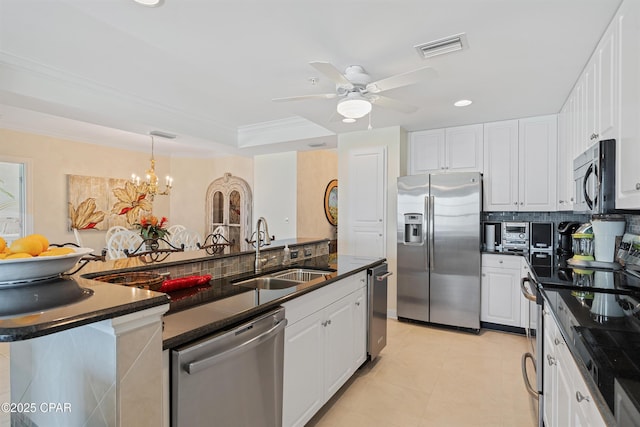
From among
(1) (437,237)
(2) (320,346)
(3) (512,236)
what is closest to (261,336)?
(2) (320,346)

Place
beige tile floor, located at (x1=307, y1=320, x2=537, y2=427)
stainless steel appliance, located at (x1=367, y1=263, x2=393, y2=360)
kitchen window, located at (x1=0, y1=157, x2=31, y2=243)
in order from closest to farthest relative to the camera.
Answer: beige tile floor, located at (x1=307, y1=320, x2=537, y2=427), stainless steel appliance, located at (x1=367, y1=263, x2=393, y2=360), kitchen window, located at (x1=0, y1=157, x2=31, y2=243)

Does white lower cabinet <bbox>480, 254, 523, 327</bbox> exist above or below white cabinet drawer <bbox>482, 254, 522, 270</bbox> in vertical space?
below

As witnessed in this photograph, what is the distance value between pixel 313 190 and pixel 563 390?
201 inches

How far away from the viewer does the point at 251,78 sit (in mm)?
2807

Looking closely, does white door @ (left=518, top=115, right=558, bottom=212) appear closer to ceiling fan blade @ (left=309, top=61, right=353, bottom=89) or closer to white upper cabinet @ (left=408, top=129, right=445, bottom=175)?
white upper cabinet @ (left=408, top=129, right=445, bottom=175)

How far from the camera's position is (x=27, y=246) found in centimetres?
110

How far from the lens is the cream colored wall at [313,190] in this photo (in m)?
5.78

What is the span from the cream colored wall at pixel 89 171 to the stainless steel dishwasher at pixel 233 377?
5330 millimetres

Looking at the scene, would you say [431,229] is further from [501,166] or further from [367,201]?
[501,166]

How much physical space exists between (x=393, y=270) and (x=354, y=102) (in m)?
2.53

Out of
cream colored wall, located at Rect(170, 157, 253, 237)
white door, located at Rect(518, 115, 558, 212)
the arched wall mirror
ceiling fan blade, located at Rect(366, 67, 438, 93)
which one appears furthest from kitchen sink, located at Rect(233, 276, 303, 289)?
cream colored wall, located at Rect(170, 157, 253, 237)

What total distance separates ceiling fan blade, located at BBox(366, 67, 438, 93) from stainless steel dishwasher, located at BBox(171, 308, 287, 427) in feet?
5.14

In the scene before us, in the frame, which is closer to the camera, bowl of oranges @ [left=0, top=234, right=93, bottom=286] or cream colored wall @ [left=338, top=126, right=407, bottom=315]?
bowl of oranges @ [left=0, top=234, right=93, bottom=286]

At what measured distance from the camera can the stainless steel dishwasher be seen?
1.17m
